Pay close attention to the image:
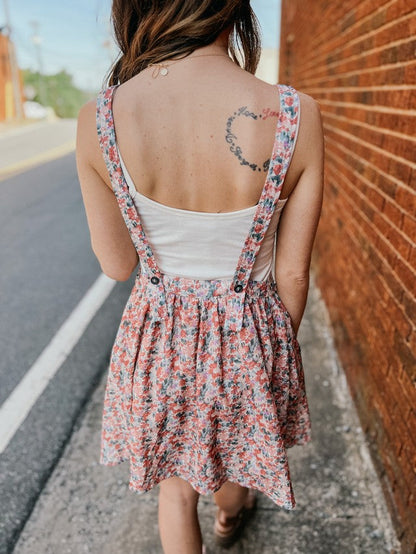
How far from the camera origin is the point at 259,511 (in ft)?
7.54

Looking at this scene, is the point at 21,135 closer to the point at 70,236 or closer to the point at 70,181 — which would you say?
the point at 70,181

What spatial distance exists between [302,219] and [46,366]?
2485mm

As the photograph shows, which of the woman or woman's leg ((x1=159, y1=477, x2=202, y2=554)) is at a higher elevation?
the woman

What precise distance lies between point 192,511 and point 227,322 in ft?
2.57

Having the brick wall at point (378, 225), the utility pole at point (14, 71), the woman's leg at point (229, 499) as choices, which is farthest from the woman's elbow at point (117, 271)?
the utility pole at point (14, 71)

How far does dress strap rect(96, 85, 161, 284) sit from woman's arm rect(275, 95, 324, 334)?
0.42 m

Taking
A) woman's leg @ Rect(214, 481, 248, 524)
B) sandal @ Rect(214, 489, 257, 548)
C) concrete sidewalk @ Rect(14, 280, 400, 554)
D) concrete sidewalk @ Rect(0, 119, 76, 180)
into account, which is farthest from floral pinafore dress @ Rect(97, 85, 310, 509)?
concrete sidewalk @ Rect(0, 119, 76, 180)

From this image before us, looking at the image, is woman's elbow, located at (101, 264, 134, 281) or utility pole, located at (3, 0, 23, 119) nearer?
woman's elbow, located at (101, 264, 134, 281)

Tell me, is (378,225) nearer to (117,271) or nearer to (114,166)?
(117,271)

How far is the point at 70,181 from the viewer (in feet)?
34.4

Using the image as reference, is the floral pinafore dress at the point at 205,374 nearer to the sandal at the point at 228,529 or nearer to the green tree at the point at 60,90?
the sandal at the point at 228,529

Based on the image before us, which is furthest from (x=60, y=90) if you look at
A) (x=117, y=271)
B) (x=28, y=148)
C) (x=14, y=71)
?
(x=117, y=271)

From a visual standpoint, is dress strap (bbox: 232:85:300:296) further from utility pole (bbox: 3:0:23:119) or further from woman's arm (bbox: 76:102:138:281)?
utility pole (bbox: 3:0:23:119)

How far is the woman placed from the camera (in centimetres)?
124
